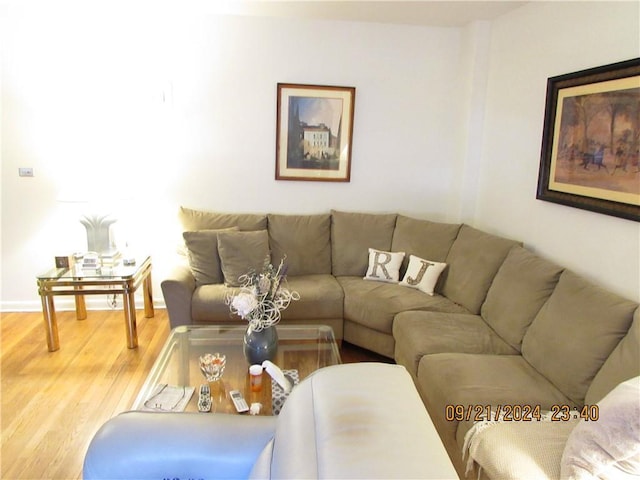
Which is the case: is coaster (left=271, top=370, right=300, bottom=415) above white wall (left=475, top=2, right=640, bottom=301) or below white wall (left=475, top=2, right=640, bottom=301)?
below

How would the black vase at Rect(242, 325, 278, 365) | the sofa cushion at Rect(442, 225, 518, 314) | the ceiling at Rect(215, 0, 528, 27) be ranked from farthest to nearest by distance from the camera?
the ceiling at Rect(215, 0, 528, 27) → the sofa cushion at Rect(442, 225, 518, 314) → the black vase at Rect(242, 325, 278, 365)

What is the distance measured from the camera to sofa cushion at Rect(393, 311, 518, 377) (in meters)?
2.37

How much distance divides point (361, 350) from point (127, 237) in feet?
6.94

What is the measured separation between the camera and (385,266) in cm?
336

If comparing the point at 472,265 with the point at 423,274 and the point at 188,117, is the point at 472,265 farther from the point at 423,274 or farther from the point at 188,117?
the point at 188,117

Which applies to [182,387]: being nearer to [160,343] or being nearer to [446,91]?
[160,343]

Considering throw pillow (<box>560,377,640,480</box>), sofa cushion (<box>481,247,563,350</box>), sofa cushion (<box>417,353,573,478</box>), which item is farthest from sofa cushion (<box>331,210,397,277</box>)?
throw pillow (<box>560,377,640,480</box>)

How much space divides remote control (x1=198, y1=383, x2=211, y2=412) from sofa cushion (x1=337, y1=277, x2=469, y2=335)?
1.26 m

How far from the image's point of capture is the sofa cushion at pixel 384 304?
9.43 feet

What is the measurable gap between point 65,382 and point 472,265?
264 centimetres

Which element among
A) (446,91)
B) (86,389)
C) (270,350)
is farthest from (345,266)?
(86,389)

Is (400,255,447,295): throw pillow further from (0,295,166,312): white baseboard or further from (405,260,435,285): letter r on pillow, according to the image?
(0,295,166,312): white baseboard

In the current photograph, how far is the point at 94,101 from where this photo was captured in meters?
3.39

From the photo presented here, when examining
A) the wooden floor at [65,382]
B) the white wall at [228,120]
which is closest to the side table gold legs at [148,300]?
the wooden floor at [65,382]
